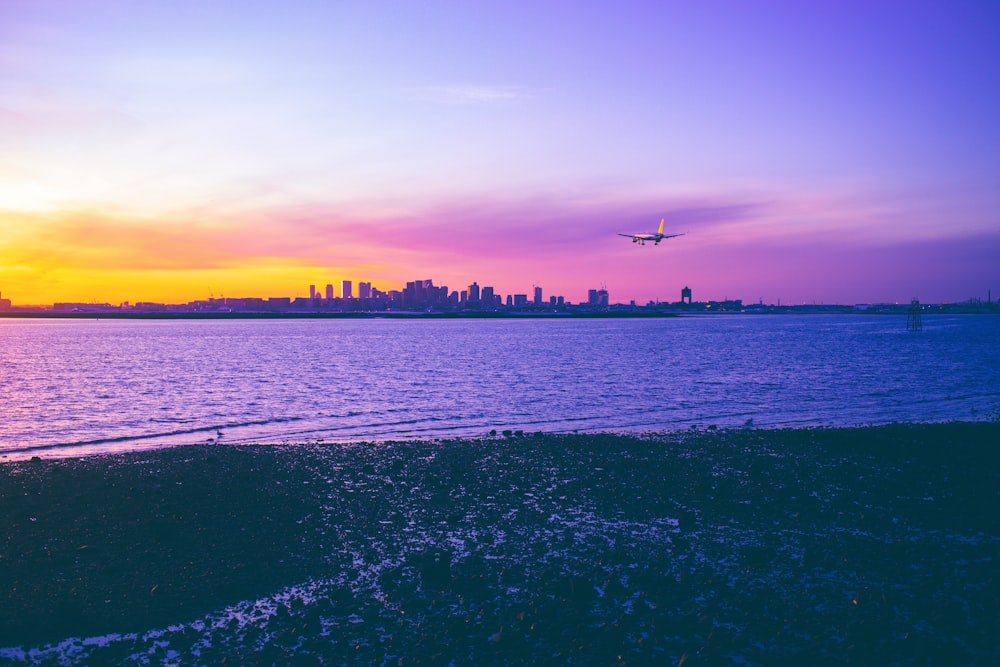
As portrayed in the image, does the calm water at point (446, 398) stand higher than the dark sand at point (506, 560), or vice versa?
the dark sand at point (506, 560)

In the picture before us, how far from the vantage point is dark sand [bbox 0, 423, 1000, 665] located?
961 cm

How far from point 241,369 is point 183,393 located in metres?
22.2

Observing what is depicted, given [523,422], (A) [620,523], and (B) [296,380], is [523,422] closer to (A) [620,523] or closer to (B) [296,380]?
(A) [620,523]

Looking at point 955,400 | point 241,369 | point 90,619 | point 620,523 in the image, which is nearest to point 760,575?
point 620,523

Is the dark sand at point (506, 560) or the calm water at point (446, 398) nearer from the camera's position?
the dark sand at point (506, 560)

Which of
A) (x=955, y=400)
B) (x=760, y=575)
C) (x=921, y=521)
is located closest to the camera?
(x=760, y=575)

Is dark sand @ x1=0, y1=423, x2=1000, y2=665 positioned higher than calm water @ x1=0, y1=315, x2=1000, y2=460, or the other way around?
dark sand @ x1=0, y1=423, x2=1000, y2=665

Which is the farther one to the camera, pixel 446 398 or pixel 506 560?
pixel 446 398

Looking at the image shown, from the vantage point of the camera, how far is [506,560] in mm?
13000

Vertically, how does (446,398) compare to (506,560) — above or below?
below

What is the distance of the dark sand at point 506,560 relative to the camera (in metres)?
9.61

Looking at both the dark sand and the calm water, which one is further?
the calm water

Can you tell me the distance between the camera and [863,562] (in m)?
12.6

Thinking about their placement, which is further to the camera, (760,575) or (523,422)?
(523,422)
